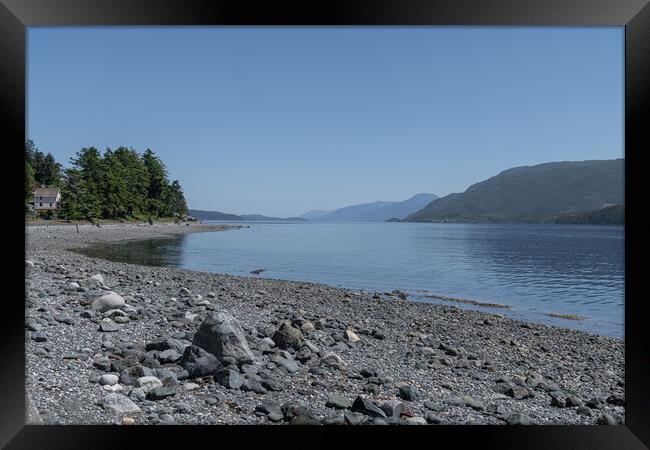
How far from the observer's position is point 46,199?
22.0 meters

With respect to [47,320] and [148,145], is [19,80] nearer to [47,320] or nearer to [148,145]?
[47,320]

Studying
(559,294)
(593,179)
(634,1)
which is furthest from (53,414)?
(593,179)

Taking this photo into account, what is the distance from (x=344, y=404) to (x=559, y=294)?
38.7 ft

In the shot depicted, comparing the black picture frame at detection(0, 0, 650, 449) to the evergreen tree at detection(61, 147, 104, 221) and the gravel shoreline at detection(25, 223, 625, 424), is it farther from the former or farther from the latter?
the evergreen tree at detection(61, 147, 104, 221)

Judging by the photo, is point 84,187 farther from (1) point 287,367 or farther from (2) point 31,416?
(2) point 31,416

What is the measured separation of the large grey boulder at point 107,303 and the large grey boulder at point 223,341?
6.37ft

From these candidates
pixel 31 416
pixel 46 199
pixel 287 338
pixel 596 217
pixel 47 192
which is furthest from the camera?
pixel 596 217

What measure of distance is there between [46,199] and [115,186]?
374 cm

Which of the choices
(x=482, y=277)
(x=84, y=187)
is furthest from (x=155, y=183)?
(x=482, y=277)

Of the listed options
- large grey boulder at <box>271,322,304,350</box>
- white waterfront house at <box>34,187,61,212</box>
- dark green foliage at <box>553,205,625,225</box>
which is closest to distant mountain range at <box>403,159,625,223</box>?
dark green foliage at <box>553,205,625,225</box>

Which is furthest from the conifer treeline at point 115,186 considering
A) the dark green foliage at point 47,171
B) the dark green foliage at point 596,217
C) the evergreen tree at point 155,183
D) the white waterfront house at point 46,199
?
the dark green foliage at point 596,217

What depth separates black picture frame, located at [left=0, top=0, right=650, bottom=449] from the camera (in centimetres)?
241

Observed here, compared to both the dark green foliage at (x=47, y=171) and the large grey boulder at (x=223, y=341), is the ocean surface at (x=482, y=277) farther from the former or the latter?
the large grey boulder at (x=223, y=341)

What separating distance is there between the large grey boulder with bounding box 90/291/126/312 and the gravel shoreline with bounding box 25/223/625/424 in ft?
0.06
